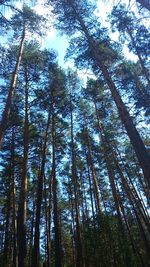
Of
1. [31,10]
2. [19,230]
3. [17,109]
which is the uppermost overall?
[31,10]

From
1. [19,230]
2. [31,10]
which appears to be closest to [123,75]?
[31,10]

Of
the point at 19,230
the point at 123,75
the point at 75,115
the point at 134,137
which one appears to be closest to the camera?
the point at 134,137

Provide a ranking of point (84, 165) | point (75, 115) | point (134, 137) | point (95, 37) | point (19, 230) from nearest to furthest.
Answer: point (134, 137)
point (19, 230)
point (95, 37)
point (75, 115)
point (84, 165)

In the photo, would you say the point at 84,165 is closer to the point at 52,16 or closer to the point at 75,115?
the point at 75,115

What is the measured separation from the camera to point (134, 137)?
938 cm

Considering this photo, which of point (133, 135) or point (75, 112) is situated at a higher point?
point (75, 112)

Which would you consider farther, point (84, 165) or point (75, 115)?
point (84, 165)

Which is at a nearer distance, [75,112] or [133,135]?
[133,135]

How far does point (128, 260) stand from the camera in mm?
9742

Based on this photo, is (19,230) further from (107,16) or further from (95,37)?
(107,16)

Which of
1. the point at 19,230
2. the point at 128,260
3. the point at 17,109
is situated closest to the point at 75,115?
the point at 17,109

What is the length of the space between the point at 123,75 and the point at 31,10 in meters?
7.96

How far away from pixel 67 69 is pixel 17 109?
882 centimetres

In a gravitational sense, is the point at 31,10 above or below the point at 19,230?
above
